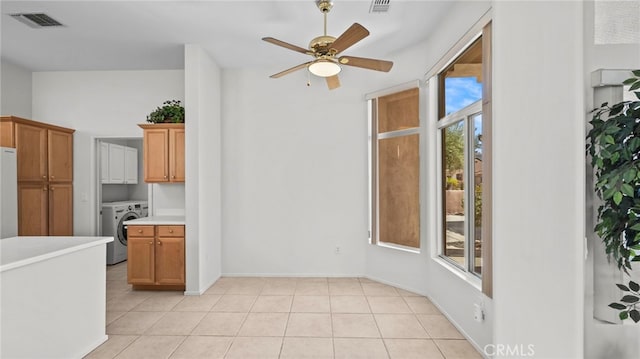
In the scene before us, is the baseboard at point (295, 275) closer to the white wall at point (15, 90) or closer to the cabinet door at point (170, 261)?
the cabinet door at point (170, 261)

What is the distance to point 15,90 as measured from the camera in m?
4.42

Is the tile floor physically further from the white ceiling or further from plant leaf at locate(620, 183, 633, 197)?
the white ceiling

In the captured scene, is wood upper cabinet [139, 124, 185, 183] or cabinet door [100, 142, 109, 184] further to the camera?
cabinet door [100, 142, 109, 184]

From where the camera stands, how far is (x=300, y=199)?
4.48 metres

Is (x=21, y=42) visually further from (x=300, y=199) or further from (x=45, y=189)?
(x=300, y=199)

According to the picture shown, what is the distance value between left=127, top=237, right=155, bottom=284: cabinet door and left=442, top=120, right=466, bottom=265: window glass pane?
11.3 ft

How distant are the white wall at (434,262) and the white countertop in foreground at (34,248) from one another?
3.08 metres

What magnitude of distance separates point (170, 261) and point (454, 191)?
3.38 m

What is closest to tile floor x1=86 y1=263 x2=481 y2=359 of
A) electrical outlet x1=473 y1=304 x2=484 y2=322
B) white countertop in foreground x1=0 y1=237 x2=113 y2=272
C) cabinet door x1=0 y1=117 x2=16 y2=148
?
electrical outlet x1=473 y1=304 x2=484 y2=322

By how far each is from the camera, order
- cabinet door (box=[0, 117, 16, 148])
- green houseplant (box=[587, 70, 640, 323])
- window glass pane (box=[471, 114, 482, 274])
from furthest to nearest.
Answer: cabinet door (box=[0, 117, 16, 148]), window glass pane (box=[471, 114, 482, 274]), green houseplant (box=[587, 70, 640, 323])

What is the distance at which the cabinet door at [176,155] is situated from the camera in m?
3.96

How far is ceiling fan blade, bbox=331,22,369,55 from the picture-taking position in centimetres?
229

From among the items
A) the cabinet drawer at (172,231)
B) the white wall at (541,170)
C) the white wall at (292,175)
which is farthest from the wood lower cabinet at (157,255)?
the white wall at (541,170)

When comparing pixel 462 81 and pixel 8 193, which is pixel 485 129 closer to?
pixel 462 81
